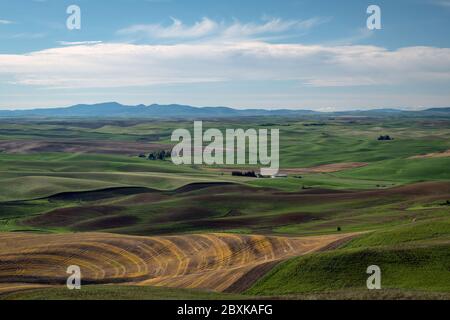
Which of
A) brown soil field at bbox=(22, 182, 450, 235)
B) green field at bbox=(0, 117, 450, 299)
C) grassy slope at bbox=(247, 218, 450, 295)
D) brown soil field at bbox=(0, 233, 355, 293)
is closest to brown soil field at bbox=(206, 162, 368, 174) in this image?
green field at bbox=(0, 117, 450, 299)

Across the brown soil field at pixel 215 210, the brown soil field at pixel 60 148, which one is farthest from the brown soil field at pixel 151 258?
Result: the brown soil field at pixel 60 148

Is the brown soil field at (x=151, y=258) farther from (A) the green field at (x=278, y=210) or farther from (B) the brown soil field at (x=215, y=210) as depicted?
(B) the brown soil field at (x=215, y=210)

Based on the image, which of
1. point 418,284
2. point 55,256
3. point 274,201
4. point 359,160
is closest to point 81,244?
point 55,256

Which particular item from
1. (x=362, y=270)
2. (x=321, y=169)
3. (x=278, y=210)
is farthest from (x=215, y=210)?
(x=321, y=169)

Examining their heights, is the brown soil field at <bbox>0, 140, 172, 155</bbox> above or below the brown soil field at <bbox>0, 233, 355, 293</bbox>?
above

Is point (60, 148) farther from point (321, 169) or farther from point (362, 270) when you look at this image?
point (362, 270)

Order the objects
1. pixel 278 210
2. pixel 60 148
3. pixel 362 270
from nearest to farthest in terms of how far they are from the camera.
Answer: pixel 362 270
pixel 278 210
pixel 60 148

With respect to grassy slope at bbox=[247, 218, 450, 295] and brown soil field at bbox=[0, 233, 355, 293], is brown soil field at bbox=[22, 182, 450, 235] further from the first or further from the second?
grassy slope at bbox=[247, 218, 450, 295]

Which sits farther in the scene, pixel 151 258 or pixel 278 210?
pixel 278 210
